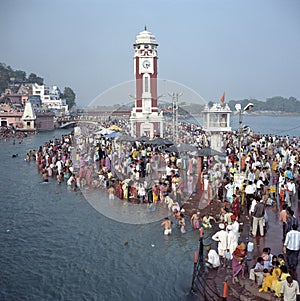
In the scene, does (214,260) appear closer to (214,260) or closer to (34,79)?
(214,260)

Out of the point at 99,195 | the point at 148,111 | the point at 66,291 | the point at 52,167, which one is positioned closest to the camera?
the point at 66,291

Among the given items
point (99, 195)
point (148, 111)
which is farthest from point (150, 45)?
point (99, 195)

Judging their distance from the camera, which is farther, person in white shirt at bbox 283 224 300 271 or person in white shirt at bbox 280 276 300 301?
person in white shirt at bbox 283 224 300 271

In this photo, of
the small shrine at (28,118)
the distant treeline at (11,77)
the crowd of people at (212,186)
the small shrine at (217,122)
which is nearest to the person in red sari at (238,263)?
the crowd of people at (212,186)

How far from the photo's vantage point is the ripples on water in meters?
10.2

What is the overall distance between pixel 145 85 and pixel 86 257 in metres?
26.7

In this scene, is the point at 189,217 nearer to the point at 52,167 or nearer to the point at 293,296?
the point at 293,296

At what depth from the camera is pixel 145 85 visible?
37.2m

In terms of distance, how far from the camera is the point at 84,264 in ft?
38.6

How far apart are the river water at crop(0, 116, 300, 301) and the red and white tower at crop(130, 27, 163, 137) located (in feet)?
61.3

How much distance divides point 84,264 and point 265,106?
181352mm

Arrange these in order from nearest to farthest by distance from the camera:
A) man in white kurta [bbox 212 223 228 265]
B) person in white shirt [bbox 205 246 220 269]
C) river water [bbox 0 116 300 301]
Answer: person in white shirt [bbox 205 246 220 269]
man in white kurta [bbox 212 223 228 265]
river water [bbox 0 116 300 301]

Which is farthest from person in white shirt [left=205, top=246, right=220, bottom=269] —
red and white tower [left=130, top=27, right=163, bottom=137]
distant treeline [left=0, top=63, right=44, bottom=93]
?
distant treeline [left=0, top=63, right=44, bottom=93]

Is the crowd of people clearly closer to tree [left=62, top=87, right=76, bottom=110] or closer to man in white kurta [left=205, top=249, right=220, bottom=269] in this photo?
man in white kurta [left=205, top=249, right=220, bottom=269]
